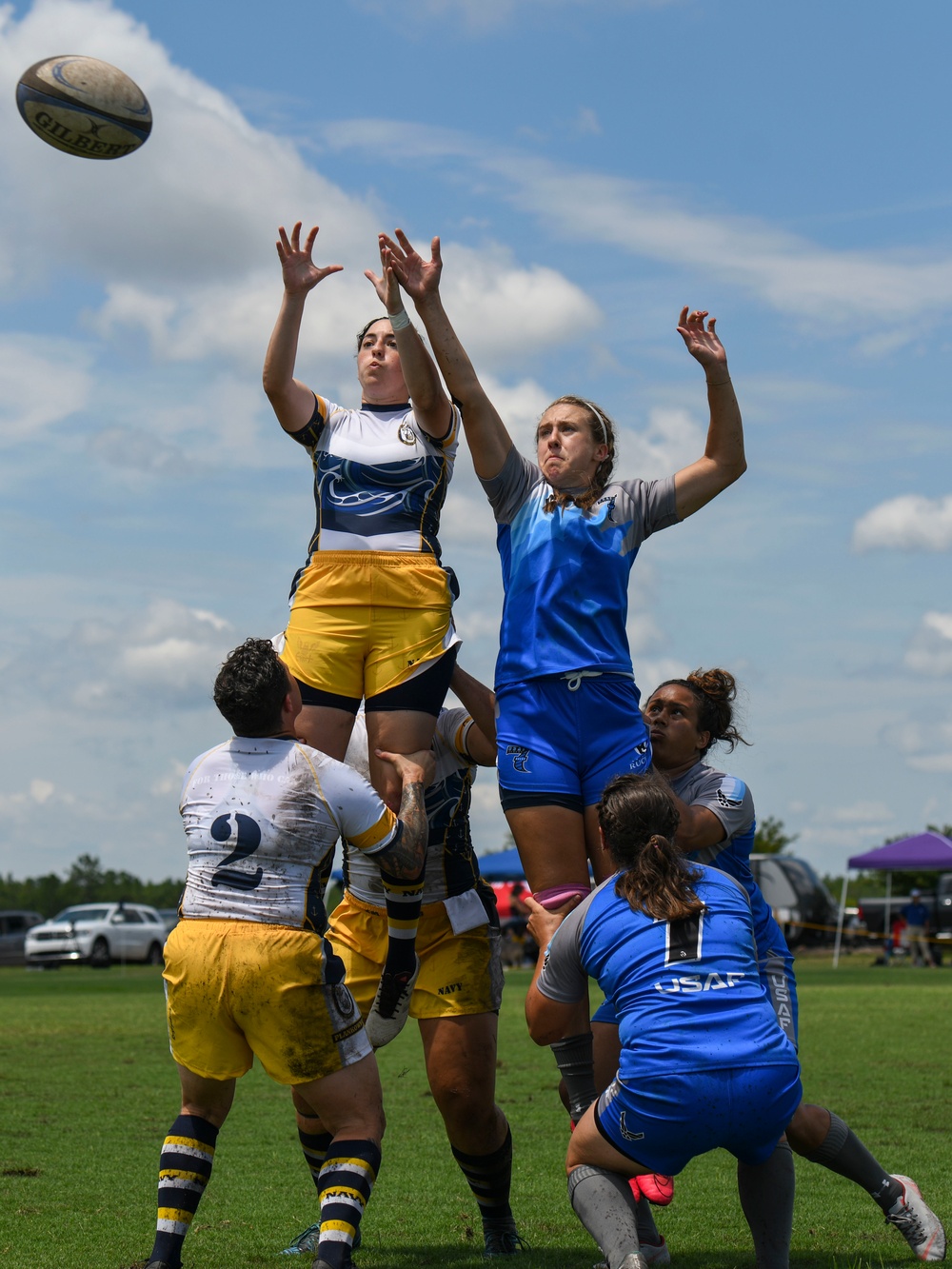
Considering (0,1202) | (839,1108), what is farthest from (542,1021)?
(839,1108)

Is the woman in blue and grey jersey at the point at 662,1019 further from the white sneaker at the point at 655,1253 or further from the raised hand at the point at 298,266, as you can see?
the raised hand at the point at 298,266

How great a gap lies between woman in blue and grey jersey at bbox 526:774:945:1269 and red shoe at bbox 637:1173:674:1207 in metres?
0.80

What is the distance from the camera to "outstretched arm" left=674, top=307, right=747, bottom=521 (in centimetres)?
527

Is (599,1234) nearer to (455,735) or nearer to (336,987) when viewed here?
(336,987)

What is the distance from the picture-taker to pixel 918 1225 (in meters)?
5.03

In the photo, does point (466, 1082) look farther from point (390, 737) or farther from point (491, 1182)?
point (390, 737)

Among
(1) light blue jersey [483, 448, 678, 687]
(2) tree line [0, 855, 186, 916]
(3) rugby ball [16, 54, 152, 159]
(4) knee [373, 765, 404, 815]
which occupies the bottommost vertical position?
(2) tree line [0, 855, 186, 916]

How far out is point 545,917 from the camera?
16.2 feet

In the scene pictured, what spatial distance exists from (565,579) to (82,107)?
285cm

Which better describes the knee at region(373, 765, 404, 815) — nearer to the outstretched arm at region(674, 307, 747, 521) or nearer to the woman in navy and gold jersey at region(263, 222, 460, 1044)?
the woman in navy and gold jersey at region(263, 222, 460, 1044)

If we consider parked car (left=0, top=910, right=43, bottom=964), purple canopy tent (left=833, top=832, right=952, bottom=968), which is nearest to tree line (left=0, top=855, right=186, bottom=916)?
parked car (left=0, top=910, right=43, bottom=964)

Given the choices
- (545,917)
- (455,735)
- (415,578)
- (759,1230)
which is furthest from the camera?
(455,735)

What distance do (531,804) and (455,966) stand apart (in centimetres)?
107

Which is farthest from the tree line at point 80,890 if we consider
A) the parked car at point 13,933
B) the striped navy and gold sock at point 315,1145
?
the striped navy and gold sock at point 315,1145
